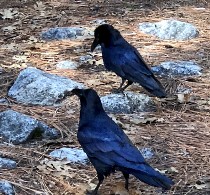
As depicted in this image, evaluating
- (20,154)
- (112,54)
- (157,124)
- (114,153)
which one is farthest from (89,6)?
(114,153)

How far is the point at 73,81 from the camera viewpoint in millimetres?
5715

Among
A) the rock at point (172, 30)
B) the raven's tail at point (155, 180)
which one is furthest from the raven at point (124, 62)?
the raven's tail at point (155, 180)

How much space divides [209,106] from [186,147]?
857 millimetres

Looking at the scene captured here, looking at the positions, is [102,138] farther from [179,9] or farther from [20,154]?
[179,9]

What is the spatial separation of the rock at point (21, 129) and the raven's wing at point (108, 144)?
26.6 inches

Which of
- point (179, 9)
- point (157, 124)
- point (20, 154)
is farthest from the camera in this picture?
point (179, 9)

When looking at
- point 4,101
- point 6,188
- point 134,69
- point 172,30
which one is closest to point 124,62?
point 134,69

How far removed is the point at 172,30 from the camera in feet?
23.8

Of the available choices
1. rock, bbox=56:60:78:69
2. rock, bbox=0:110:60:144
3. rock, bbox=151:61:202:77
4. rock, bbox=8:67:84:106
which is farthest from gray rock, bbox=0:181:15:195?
rock, bbox=151:61:202:77

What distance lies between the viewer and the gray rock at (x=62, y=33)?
7.13 meters

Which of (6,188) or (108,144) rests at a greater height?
(108,144)

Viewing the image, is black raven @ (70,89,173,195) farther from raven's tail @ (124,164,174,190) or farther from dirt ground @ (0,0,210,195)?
dirt ground @ (0,0,210,195)

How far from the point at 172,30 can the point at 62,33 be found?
1218 millimetres

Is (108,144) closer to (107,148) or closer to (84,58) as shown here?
(107,148)
